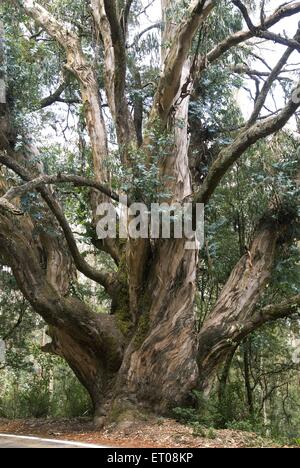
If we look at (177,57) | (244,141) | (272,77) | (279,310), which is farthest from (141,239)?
(272,77)

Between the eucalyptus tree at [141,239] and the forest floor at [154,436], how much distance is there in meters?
0.53

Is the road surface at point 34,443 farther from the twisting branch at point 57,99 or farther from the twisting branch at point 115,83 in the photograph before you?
the twisting branch at point 57,99

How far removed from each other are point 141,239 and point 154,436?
10.2 feet

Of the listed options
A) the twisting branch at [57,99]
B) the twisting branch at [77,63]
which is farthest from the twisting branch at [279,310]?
the twisting branch at [57,99]

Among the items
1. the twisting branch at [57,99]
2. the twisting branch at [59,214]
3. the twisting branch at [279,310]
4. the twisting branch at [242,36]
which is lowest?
the twisting branch at [279,310]

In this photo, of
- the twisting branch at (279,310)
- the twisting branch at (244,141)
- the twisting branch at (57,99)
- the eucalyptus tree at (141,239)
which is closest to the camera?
the twisting branch at (244,141)

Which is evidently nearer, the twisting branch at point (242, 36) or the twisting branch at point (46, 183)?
the twisting branch at point (46, 183)

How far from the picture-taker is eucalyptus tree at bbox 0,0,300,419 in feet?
28.4

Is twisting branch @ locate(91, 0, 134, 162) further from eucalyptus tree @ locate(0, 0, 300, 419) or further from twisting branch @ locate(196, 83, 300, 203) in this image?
twisting branch @ locate(196, 83, 300, 203)

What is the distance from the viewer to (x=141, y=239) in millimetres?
9031

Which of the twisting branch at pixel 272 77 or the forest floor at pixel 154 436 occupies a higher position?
the twisting branch at pixel 272 77

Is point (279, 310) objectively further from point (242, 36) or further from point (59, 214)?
point (242, 36)

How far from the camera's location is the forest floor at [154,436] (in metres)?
6.81
